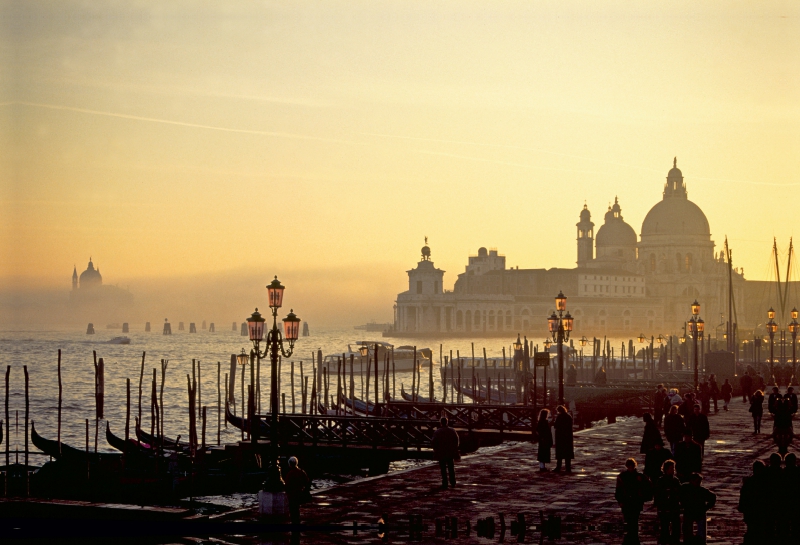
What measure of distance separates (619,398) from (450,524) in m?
21.6

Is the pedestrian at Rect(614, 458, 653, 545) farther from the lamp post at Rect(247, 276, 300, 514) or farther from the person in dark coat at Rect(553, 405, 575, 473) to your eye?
the person in dark coat at Rect(553, 405, 575, 473)

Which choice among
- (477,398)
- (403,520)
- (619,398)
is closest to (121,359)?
(477,398)

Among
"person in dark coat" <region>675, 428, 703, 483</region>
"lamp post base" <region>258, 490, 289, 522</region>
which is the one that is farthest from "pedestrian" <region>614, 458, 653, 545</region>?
"lamp post base" <region>258, 490, 289, 522</region>

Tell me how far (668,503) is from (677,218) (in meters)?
160

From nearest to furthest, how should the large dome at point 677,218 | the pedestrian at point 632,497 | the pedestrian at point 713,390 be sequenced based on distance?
the pedestrian at point 632,497 < the pedestrian at point 713,390 < the large dome at point 677,218

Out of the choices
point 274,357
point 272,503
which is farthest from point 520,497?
point 274,357

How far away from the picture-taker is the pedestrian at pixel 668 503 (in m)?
9.63

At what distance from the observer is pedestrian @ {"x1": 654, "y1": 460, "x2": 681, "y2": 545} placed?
9.63 meters

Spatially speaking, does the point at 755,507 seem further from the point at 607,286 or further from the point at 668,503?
the point at 607,286

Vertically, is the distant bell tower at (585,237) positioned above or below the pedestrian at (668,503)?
above

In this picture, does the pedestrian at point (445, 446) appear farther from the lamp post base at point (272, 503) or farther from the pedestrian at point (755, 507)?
the pedestrian at point (755, 507)

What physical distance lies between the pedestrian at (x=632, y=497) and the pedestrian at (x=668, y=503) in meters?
0.29

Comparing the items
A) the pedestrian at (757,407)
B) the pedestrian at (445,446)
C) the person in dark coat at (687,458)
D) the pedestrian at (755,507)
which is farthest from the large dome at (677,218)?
the pedestrian at (755,507)

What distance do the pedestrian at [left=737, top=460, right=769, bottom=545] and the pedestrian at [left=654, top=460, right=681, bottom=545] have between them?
63cm
